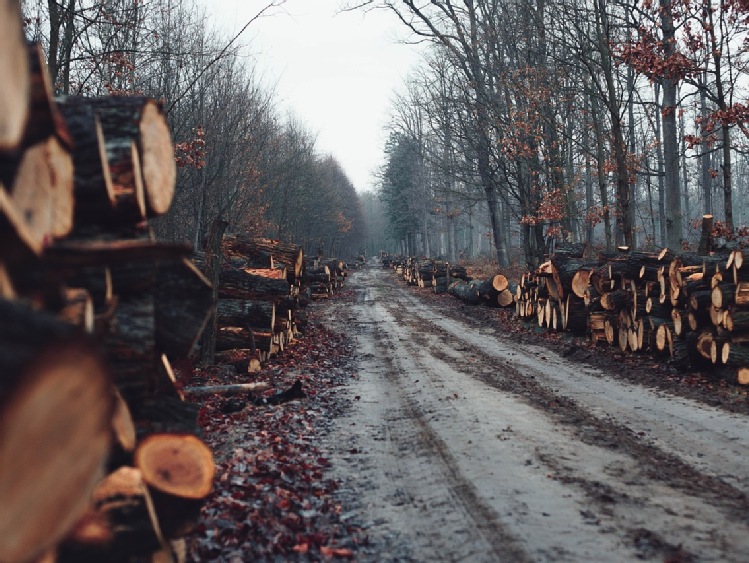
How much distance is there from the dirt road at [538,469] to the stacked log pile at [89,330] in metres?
1.70

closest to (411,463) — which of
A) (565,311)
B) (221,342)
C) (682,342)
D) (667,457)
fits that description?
(667,457)

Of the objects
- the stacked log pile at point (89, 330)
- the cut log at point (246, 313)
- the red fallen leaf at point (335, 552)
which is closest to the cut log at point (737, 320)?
the red fallen leaf at point (335, 552)

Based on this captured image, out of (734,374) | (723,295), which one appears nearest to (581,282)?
(723,295)

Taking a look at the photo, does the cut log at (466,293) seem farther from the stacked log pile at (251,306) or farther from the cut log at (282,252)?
the stacked log pile at (251,306)

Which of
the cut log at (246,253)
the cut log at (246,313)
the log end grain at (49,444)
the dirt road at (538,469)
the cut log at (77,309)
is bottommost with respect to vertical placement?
the dirt road at (538,469)

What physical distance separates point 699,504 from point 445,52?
30.2m

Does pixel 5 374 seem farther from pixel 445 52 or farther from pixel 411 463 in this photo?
pixel 445 52

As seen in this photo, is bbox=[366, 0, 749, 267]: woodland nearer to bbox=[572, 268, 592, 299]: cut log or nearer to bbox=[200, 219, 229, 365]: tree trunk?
bbox=[572, 268, 592, 299]: cut log

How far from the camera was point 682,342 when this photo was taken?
396 inches

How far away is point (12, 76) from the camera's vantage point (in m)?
1.84

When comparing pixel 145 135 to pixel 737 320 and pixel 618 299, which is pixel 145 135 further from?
pixel 618 299

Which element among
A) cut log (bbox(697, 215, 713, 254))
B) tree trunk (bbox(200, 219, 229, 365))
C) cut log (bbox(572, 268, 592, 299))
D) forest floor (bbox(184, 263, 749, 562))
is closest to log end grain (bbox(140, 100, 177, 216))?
forest floor (bbox(184, 263, 749, 562))

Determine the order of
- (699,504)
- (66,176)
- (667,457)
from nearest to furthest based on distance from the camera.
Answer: (66,176) → (699,504) → (667,457)

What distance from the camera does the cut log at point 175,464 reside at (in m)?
3.24
